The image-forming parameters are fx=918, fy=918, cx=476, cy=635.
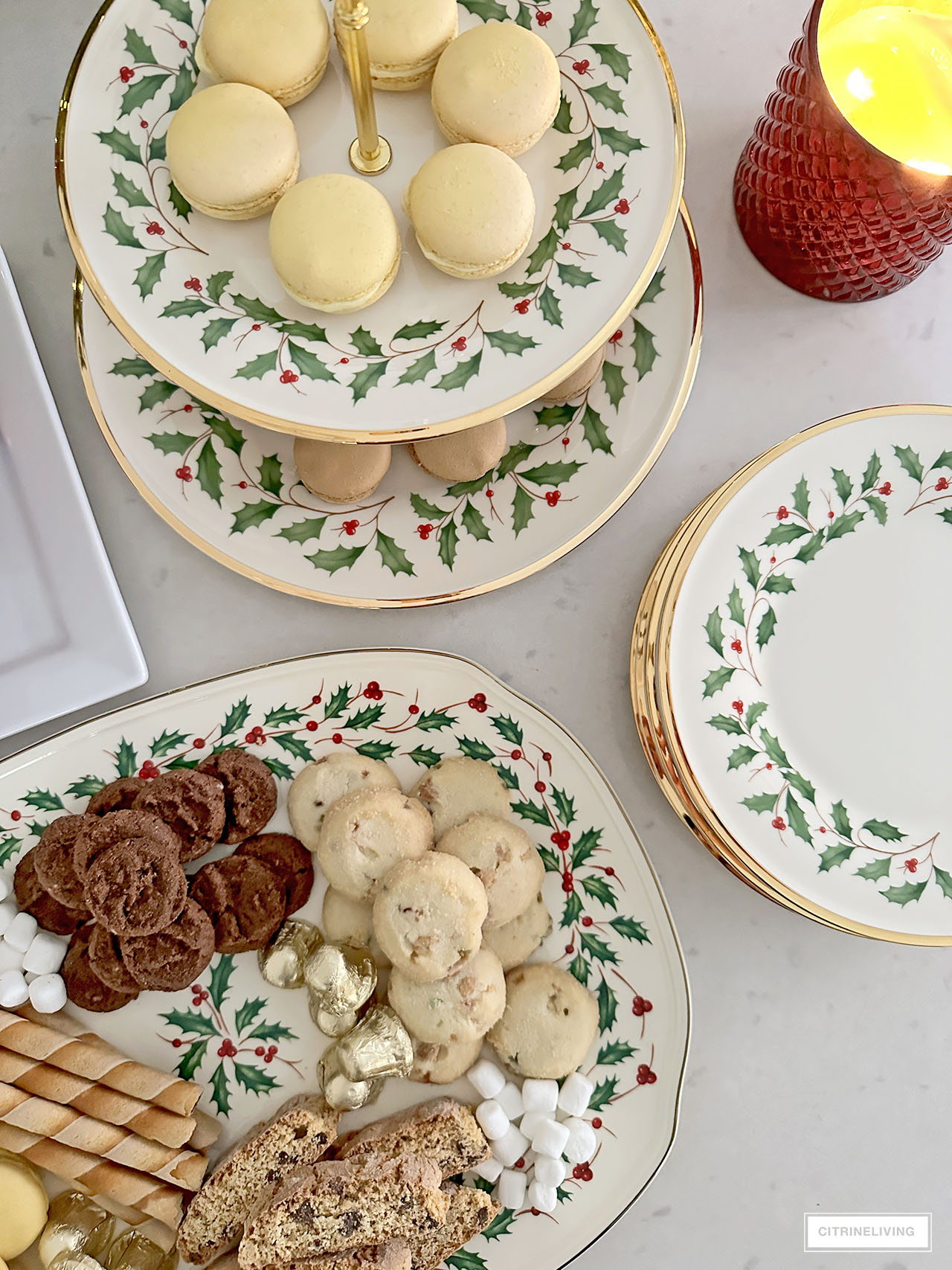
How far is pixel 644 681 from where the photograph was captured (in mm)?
695

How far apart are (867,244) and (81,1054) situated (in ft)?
2.74

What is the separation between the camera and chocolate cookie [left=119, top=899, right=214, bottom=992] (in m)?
0.67

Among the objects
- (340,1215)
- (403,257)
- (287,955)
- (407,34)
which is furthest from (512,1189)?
(407,34)

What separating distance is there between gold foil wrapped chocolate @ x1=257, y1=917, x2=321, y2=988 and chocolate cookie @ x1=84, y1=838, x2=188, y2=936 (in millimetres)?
85

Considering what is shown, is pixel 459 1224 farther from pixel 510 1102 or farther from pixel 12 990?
pixel 12 990

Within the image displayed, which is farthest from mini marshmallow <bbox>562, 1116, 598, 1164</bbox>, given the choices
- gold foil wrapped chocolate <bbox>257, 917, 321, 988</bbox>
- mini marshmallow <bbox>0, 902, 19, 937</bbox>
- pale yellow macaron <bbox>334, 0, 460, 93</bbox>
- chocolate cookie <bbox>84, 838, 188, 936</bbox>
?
pale yellow macaron <bbox>334, 0, 460, 93</bbox>

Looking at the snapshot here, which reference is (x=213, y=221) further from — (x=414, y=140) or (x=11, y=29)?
(x=11, y=29)

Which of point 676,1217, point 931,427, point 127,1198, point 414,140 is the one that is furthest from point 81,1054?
point 931,427

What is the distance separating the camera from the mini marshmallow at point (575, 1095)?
703 millimetres

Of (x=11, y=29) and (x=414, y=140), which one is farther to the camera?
(x=11, y=29)

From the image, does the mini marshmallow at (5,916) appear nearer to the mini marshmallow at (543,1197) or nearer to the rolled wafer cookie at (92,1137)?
the rolled wafer cookie at (92,1137)

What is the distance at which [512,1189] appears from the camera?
0.70 m

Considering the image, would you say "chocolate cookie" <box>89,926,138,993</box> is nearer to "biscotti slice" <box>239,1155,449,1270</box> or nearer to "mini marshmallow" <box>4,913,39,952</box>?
"mini marshmallow" <box>4,913,39,952</box>

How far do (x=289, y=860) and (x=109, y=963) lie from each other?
15cm
